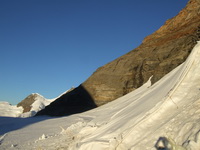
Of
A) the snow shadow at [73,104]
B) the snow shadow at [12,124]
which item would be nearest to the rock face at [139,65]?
the snow shadow at [73,104]

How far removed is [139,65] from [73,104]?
9902 millimetres

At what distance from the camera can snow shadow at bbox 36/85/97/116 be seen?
73.8ft

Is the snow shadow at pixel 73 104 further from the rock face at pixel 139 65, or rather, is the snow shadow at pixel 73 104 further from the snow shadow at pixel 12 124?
the snow shadow at pixel 12 124

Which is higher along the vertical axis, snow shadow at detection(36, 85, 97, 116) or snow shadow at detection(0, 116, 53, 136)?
snow shadow at detection(36, 85, 97, 116)

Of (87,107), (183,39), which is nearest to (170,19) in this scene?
(183,39)

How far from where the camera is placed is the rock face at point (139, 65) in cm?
1931

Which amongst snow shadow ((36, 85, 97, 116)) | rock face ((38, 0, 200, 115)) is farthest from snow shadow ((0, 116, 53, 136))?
rock face ((38, 0, 200, 115))

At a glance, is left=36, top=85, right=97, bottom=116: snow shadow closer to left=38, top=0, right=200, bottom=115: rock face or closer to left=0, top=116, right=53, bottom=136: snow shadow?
left=38, top=0, right=200, bottom=115: rock face

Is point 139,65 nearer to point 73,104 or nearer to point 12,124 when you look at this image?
point 73,104

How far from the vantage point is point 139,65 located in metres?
21.6

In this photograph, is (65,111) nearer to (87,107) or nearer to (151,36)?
(87,107)

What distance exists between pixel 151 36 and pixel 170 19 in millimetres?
3640

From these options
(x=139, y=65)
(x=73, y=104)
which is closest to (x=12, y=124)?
(x=73, y=104)

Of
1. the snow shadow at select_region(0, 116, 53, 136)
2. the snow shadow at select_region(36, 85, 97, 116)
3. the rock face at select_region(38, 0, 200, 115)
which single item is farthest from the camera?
the snow shadow at select_region(36, 85, 97, 116)
